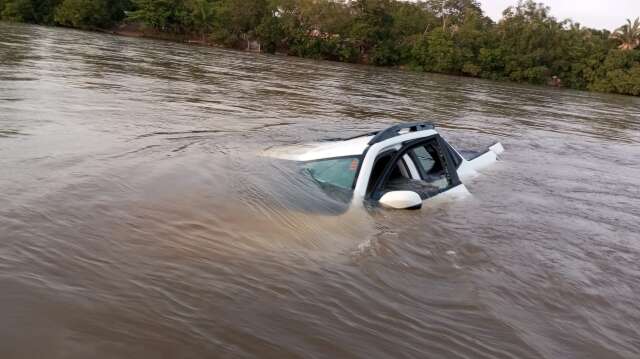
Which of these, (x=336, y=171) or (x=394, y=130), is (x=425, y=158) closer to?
(x=394, y=130)

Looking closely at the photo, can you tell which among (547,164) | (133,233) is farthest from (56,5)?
(133,233)

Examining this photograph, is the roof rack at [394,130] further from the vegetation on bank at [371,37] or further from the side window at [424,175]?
the vegetation on bank at [371,37]

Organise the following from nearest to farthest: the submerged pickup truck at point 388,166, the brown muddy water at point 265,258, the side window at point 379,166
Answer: the brown muddy water at point 265,258, the submerged pickup truck at point 388,166, the side window at point 379,166

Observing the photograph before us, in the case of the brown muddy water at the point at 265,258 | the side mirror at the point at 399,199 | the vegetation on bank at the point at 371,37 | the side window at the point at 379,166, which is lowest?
the brown muddy water at the point at 265,258

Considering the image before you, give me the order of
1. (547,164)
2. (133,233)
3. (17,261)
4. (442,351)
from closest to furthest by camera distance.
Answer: (442,351) → (17,261) → (133,233) → (547,164)

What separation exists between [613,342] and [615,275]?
5.74 ft

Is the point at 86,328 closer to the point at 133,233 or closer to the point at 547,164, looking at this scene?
the point at 133,233

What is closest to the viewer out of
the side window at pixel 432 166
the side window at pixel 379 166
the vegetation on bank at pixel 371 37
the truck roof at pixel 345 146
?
the side window at pixel 379 166

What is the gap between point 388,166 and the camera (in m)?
7.38

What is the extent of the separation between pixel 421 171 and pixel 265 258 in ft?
10.8

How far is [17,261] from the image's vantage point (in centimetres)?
471

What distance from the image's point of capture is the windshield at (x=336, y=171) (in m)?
7.19

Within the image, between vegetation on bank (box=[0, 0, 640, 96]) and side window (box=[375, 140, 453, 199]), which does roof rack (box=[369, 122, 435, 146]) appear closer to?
side window (box=[375, 140, 453, 199])

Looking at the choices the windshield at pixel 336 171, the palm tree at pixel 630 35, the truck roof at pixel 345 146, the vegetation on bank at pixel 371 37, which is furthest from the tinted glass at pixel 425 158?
the palm tree at pixel 630 35
